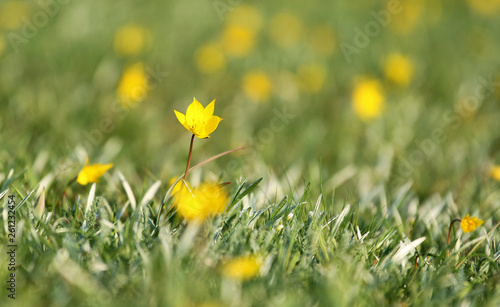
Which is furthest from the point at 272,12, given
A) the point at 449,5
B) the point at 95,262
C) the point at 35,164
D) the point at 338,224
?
the point at 95,262

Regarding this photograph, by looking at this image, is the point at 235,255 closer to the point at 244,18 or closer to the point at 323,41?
the point at 323,41

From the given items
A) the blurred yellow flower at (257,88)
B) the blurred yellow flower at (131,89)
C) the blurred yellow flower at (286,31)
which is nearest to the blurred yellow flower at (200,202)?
the blurred yellow flower at (131,89)

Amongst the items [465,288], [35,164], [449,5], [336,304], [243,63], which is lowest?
[449,5]

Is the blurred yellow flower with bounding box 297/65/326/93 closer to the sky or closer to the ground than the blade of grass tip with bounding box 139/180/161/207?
closer to the ground

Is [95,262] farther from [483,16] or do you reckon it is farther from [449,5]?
[449,5]

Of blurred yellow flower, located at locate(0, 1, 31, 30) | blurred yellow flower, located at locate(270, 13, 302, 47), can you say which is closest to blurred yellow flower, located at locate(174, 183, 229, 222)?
blurred yellow flower, located at locate(0, 1, 31, 30)

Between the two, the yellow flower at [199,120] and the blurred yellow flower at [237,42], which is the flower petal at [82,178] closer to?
the yellow flower at [199,120]

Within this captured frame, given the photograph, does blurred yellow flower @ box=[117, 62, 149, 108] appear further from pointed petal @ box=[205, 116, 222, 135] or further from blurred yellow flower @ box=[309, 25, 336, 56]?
blurred yellow flower @ box=[309, 25, 336, 56]
